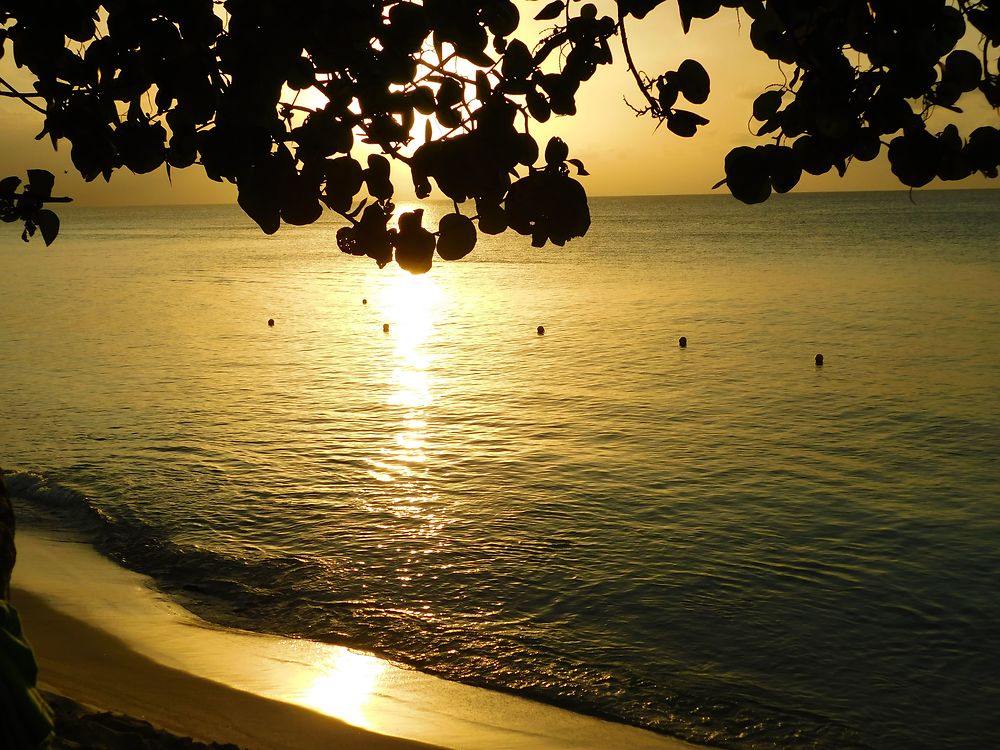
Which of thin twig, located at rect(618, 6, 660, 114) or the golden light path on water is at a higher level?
thin twig, located at rect(618, 6, 660, 114)

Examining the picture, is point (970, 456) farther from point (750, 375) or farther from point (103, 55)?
point (103, 55)

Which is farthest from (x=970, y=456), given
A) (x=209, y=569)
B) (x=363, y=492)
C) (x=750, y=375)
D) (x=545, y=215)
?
(x=545, y=215)

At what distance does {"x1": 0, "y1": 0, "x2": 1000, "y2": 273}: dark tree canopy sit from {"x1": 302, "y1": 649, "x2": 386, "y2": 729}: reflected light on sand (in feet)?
17.2

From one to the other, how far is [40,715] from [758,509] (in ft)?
36.9

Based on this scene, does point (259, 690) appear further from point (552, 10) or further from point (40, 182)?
point (552, 10)

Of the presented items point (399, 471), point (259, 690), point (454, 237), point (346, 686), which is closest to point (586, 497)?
point (399, 471)

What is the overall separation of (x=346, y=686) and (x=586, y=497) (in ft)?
21.1

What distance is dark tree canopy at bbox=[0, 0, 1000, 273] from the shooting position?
3.09 meters

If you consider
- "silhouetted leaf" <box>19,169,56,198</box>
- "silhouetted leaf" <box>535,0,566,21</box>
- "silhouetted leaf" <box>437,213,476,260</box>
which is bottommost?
"silhouetted leaf" <box>437,213,476,260</box>

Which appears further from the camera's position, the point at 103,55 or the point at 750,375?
the point at 750,375

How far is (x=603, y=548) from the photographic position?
12.0 meters

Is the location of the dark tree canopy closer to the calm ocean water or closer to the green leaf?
the green leaf

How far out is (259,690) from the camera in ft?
26.1

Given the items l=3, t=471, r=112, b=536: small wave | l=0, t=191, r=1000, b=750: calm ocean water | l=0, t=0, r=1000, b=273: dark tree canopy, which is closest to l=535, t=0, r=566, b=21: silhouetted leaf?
l=0, t=0, r=1000, b=273: dark tree canopy
